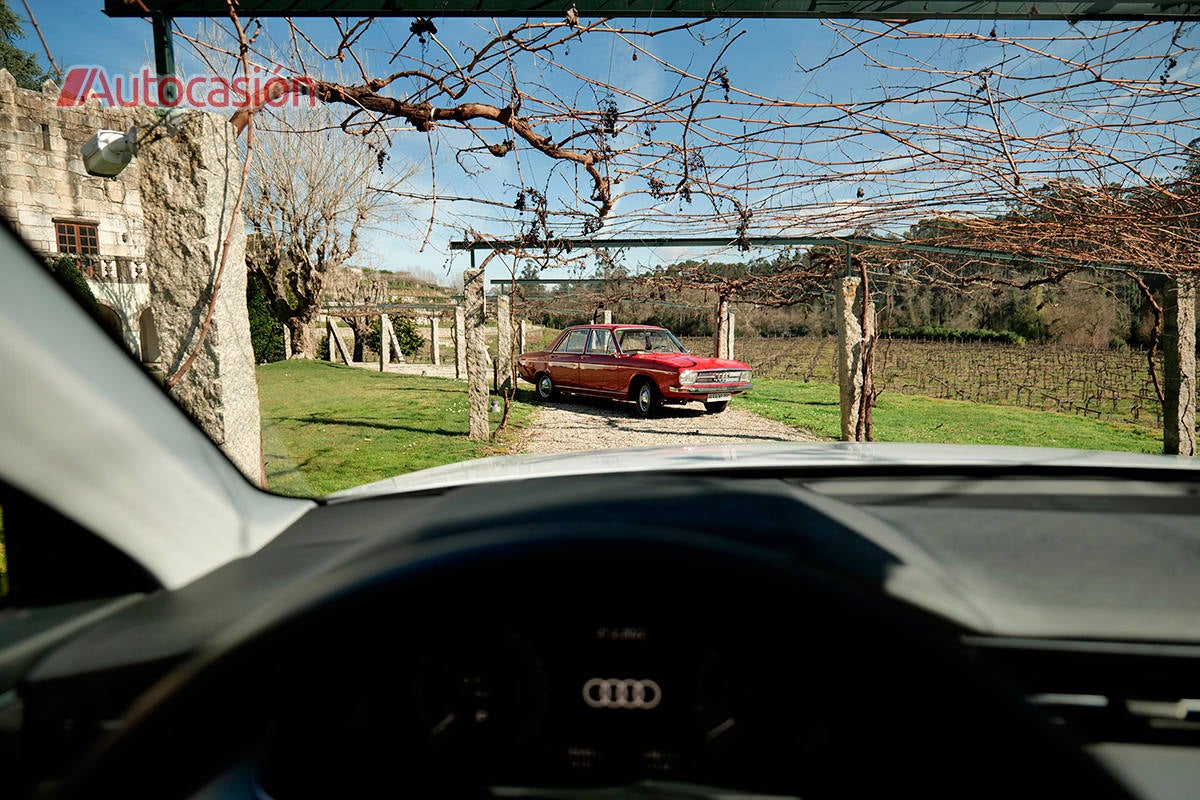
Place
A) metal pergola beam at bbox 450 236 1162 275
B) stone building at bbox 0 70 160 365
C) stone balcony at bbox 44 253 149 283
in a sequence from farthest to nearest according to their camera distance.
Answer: metal pergola beam at bbox 450 236 1162 275
stone building at bbox 0 70 160 365
stone balcony at bbox 44 253 149 283

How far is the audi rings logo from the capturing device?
969mm

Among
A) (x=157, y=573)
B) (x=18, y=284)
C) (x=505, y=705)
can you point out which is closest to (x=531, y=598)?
(x=505, y=705)

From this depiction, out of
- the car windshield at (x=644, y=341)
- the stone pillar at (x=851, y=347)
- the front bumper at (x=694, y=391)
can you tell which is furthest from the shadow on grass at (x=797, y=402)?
the stone pillar at (x=851, y=347)

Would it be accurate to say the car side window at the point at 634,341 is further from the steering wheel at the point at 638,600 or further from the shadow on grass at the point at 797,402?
the steering wheel at the point at 638,600

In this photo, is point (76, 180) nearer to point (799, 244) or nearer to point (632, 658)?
point (632, 658)

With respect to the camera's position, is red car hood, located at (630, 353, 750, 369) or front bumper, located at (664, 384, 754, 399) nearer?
front bumper, located at (664, 384, 754, 399)

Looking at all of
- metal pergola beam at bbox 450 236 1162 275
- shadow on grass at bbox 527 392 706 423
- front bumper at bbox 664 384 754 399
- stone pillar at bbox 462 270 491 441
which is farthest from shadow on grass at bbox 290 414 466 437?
front bumper at bbox 664 384 754 399

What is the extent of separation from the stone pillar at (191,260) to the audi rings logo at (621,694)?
2.81 meters

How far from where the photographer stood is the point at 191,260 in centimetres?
308

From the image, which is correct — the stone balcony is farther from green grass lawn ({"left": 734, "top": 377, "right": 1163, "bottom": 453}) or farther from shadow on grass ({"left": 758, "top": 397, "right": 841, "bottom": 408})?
shadow on grass ({"left": 758, "top": 397, "right": 841, "bottom": 408})

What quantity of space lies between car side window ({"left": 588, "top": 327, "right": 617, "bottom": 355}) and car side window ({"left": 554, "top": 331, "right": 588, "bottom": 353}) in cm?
20

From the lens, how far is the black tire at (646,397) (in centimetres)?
1216

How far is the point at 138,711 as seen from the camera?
0.69 meters

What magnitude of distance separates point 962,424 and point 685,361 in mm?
5360
